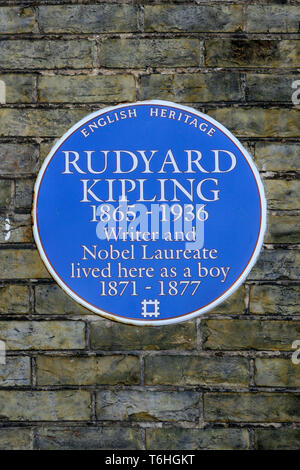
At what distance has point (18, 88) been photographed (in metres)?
2.09

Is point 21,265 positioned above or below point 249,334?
above

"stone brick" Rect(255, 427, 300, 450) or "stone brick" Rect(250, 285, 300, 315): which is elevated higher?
"stone brick" Rect(250, 285, 300, 315)

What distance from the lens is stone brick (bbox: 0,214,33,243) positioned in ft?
6.81

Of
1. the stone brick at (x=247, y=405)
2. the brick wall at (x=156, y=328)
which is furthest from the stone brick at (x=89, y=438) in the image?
the stone brick at (x=247, y=405)

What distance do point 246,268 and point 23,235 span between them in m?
0.80

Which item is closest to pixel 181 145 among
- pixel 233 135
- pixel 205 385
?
pixel 233 135

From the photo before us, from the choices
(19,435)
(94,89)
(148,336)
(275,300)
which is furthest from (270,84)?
(19,435)

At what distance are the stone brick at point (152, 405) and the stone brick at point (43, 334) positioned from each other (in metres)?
0.22

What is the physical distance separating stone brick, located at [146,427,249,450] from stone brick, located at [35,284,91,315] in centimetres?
50

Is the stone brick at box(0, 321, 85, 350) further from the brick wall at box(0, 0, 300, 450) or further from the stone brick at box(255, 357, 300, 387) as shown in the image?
the stone brick at box(255, 357, 300, 387)

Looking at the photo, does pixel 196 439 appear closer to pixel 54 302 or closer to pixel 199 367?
pixel 199 367

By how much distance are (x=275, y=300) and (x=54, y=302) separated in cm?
78

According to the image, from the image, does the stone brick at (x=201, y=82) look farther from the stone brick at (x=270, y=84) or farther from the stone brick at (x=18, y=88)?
the stone brick at (x=18, y=88)

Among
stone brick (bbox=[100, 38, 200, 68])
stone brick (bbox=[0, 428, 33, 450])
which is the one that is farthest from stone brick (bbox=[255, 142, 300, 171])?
stone brick (bbox=[0, 428, 33, 450])
